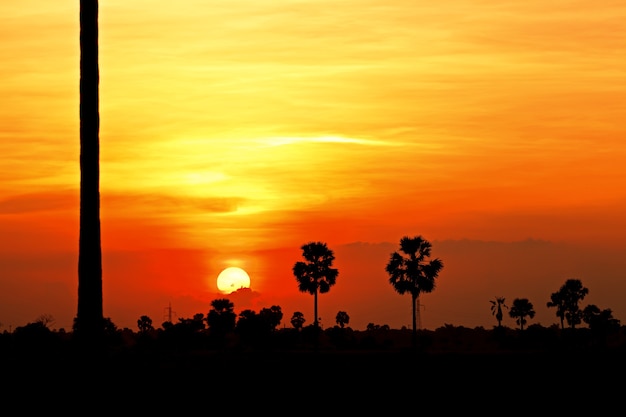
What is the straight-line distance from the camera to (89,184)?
57.9ft

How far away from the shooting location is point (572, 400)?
27859 millimetres

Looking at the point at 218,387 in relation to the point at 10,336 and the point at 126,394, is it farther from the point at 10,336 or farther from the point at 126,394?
the point at 10,336

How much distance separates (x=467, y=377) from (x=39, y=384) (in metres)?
19.4

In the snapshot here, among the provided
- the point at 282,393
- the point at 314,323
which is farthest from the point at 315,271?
the point at 282,393

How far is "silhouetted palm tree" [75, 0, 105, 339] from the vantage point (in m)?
17.7

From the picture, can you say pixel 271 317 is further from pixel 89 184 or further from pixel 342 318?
pixel 89 184

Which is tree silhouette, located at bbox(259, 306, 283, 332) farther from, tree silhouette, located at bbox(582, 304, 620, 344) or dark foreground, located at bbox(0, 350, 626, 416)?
dark foreground, located at bbox(0, 350, 626, 416)

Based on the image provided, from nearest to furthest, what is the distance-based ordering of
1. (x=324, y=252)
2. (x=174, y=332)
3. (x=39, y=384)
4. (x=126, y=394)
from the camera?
(x=126, y=394) → (x=39, y=384) → (x=324, y=252) → (x=174, y=332)

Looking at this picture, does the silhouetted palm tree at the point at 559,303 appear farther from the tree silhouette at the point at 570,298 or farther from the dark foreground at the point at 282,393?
the dark foreground at the point at 282,393

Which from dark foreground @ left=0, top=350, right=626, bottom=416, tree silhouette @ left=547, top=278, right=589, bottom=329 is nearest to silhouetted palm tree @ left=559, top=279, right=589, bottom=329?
tree silhouette @ left=547, top=278, right=589, bottom=329

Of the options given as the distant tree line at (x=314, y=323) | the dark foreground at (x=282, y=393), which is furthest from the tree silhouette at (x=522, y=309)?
the dark foreground at (x=282, y=393)

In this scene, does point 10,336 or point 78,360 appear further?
point 10,336

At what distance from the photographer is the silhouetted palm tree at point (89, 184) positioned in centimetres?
1770

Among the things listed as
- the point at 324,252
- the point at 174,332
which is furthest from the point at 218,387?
the point at 174,332
